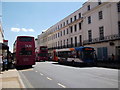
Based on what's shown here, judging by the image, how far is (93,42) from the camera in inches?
1355

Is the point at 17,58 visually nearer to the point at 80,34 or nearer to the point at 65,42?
the point at 80,34

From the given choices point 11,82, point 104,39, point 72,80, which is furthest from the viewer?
point 104,39

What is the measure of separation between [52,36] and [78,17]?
27.7 meters

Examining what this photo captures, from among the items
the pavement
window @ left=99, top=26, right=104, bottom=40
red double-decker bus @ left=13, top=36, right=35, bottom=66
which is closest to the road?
the pavement

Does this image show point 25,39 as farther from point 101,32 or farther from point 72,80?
point 101,32

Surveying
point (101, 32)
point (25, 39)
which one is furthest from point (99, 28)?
point (25, 39)

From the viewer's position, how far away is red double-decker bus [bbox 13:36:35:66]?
2083 cm

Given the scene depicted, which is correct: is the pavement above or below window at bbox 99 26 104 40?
below

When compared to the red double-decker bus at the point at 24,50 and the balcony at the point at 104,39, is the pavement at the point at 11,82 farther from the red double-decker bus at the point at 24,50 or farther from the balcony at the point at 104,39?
the balcony at the point at 104,39

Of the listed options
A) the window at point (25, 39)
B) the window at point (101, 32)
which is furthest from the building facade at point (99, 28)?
the window at point (25, 39)

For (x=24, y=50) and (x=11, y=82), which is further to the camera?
(x=24, y=50)

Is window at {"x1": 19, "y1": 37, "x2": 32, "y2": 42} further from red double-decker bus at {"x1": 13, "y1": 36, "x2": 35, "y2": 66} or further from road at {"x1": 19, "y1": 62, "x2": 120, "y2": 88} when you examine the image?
road at {"x1": 19, "y1": 62, "x2": 120, "y2": 88}

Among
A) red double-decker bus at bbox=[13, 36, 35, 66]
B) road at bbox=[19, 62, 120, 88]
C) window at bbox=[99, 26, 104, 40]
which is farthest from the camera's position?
window at bbox=[99, 26, 104, 40]

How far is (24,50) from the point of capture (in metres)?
21.1
